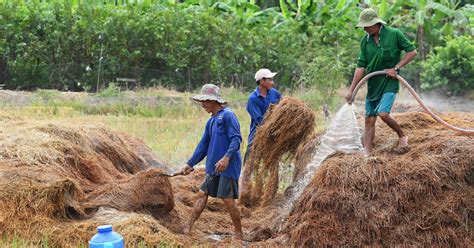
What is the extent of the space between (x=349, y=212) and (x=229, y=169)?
1.37 metres

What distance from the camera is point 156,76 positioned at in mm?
18812

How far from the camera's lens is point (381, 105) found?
6.41 meters

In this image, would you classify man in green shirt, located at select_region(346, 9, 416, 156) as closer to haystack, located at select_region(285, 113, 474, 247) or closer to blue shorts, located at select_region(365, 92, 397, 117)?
blue shorts, located at select_region(365, 92, 397, 117)

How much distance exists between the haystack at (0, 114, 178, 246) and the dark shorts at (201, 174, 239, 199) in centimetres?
54

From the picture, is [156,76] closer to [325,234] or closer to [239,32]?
[239,32]

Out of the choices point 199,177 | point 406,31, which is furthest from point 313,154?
point 406,31

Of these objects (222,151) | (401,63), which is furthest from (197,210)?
(401,63)

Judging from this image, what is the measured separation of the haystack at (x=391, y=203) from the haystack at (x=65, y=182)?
1458 millimetres

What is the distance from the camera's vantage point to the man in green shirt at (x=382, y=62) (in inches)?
251

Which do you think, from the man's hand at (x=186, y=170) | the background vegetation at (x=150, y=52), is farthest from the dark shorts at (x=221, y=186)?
the background vegetation at (x=150, y=52)

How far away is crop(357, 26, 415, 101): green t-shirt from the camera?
640 centimetres

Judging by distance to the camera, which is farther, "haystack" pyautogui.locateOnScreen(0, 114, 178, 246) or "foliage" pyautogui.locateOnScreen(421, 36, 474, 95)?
"foliage" pyautogui.locateOnScreen(421, 36, 474, 95)

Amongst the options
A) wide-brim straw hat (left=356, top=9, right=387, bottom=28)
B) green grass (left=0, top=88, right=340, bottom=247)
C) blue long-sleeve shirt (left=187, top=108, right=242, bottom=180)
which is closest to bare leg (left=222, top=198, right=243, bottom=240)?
blue long-sleeve shirt (left=187, top=108, right=242, bottom=180)

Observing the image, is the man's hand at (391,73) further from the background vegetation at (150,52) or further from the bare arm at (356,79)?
the background vegetation at (150,52)
